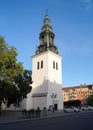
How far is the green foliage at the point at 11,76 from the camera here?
38.2 metres

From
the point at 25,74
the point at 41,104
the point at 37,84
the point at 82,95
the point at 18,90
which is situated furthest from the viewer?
the point at 82,95

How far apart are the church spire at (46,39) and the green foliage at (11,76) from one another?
86.1ft

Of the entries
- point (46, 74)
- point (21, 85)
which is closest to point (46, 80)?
point (46, 74)

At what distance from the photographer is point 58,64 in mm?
70250

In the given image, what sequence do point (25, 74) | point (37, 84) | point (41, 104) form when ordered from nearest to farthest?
point (25, 74) → point (41, 104) → point (37, 84)

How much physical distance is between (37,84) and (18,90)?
27.2 metres

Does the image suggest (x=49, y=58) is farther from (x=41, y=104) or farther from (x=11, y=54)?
(x=11, y=54)

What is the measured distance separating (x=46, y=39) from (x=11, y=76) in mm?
32354

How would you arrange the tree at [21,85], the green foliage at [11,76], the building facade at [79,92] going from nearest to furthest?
1. the green foliage at [11,76]
2. the tree at [21,85]
3. the building facade at [79,92]

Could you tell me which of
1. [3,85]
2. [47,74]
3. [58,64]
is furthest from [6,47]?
[58,64]

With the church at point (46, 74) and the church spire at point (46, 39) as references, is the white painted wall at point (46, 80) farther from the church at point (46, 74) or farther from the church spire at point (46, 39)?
the church spire at point (46, 39)

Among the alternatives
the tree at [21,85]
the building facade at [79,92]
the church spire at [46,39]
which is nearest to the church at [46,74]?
the church spire at [46,39]

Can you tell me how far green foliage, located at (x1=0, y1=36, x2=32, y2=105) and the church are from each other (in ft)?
67.7

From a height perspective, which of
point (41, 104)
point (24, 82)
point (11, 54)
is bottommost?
point (41, 104)
